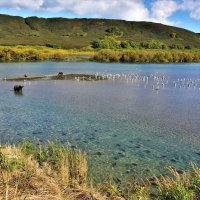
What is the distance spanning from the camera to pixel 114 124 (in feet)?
74.6

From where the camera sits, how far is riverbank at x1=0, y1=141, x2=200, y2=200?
31.3 ft

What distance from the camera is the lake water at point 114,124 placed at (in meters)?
15.6

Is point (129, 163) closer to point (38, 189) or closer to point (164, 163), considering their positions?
point (164, 163)

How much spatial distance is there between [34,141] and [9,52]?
78548 millimetres

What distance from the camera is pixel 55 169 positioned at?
13.4 meters

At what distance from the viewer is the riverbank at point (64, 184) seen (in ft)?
31.3

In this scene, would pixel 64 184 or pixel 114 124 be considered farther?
pixel 114 124

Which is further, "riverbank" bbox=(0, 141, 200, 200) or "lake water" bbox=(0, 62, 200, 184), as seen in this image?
"lake water" bbox=(0, 62, 200, 184)

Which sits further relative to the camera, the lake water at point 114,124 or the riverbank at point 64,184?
the lake water at point 114,124

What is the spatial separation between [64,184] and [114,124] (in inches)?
468

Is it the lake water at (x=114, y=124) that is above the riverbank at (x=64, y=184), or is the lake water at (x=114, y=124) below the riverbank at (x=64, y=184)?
below

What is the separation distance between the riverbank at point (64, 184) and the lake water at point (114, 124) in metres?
1.31

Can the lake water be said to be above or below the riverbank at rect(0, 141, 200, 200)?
below

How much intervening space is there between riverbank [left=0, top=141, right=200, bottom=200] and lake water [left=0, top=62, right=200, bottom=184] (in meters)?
1.31
